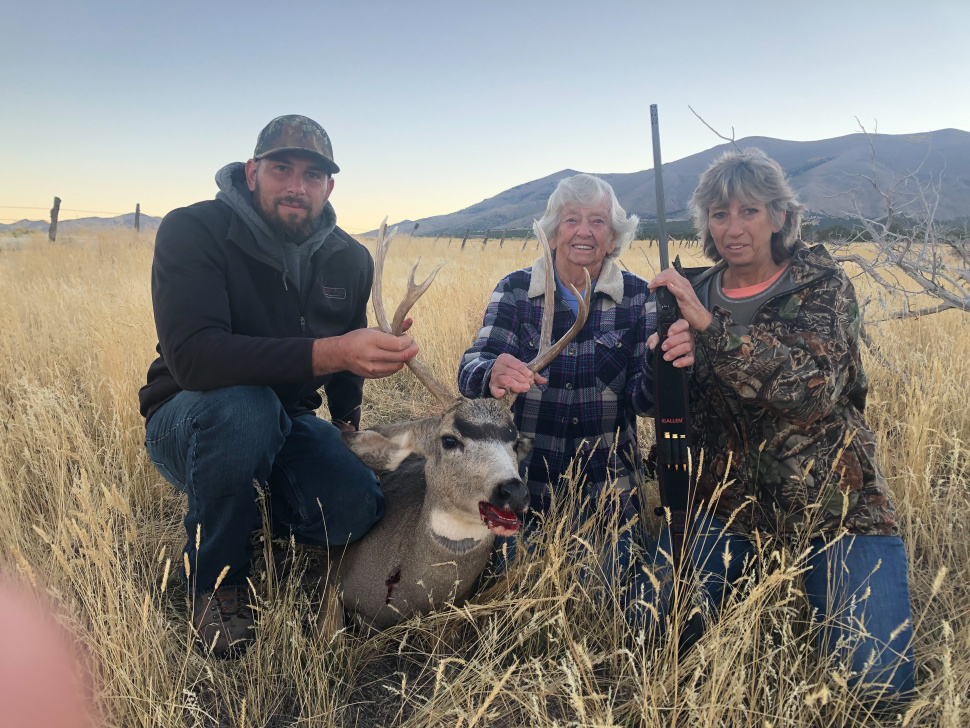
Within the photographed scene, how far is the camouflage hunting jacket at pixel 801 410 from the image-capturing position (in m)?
2.80

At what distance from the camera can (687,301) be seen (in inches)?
115

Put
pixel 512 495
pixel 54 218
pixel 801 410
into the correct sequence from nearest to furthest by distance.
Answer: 1. pixel 512 495
2. pixel 801 410
3. pixel 54 218

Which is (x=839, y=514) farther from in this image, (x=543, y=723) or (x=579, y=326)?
(x=543, y=723)

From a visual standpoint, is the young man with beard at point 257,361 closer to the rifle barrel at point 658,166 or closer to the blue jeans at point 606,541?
the blue jeans at point 606,541

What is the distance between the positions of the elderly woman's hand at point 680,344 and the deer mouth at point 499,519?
1074 mm

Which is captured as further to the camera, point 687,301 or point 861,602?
point 687,301

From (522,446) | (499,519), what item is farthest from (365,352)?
(522,446)

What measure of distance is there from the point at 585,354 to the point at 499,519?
4.33ft

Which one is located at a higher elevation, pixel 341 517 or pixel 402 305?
pixel 402 305

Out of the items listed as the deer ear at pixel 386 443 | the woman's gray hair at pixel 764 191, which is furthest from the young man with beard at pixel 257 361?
the woman's gray hair at pixel 764 191

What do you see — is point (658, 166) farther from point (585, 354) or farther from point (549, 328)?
point (549, 328)

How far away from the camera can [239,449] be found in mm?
2689

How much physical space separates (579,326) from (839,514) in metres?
1.45

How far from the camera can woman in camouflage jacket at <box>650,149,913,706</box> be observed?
2.70m
